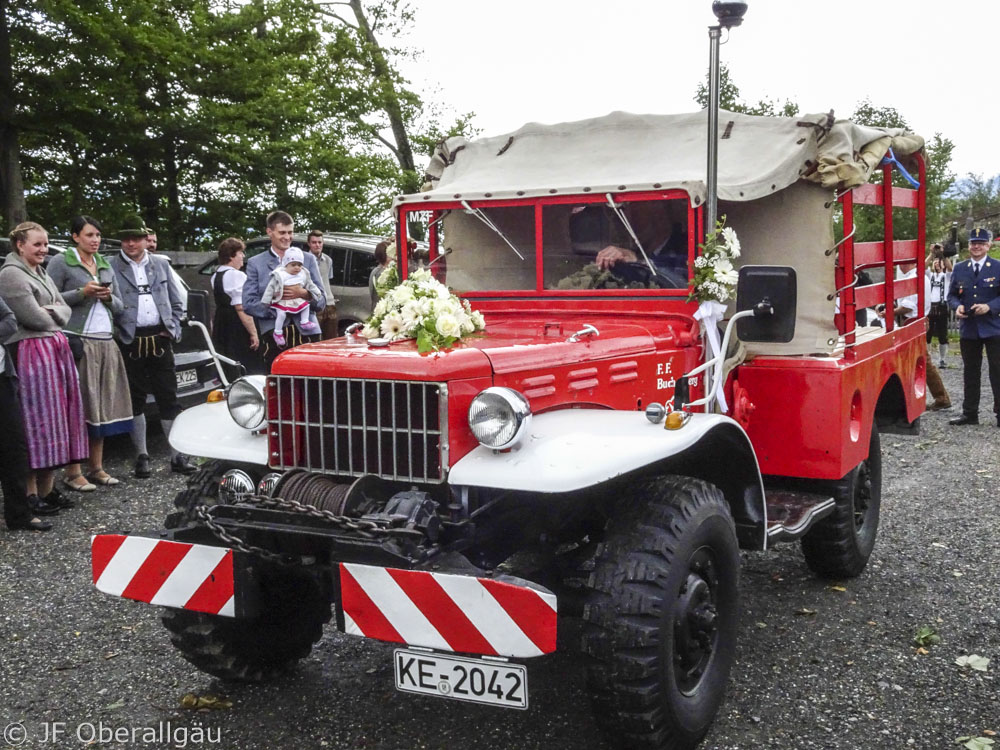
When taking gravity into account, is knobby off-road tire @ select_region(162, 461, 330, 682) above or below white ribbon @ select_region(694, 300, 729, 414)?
below

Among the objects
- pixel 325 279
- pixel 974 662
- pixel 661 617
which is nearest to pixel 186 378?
pixel 325 279

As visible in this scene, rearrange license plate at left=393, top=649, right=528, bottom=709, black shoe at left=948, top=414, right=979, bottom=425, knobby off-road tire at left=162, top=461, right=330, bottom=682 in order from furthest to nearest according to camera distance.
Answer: black shoe at left=948, top=414, right=979, bottom=425 → knobby off-road tire at left=162, top=461, right=330, bottom=682 → license plate at left=393, top=649, right=528, bottom=709

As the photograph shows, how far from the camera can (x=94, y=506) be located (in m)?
6.53

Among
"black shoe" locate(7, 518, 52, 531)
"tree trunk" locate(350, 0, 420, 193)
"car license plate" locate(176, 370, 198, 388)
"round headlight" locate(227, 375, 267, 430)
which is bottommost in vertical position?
"black shoe" locate(7, 518, 52, 531)

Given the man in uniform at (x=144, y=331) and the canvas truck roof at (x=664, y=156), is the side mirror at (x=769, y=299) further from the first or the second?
the man in uniform at (x=144, y=331)

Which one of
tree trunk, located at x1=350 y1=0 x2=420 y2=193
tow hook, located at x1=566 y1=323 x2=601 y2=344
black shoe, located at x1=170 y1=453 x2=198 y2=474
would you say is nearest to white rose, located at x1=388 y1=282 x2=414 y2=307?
tow hook, located at x1=566 y1=323 x2=601 y2=344

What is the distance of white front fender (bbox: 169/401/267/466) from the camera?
11.9 feet

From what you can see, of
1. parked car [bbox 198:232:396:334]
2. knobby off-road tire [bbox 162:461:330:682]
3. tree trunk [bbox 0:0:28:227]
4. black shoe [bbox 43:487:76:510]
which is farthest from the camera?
tree trunk [bbox 0:0:28:227]

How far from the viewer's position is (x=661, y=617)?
9.75 feet

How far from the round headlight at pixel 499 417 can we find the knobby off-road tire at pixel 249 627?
0.92 m

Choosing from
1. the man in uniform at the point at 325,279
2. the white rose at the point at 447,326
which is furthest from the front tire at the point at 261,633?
the man in uniform at the point at 325,279

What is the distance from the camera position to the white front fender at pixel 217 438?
364 cm

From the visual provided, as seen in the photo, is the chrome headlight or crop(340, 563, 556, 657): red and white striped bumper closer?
crop(340, 563, 556, 657): red and white striped bumper

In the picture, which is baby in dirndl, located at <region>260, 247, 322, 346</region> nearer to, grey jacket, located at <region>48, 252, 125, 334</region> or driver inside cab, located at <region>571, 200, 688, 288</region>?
grey jacket, located at <region>48, 252, 125, 334</region>
